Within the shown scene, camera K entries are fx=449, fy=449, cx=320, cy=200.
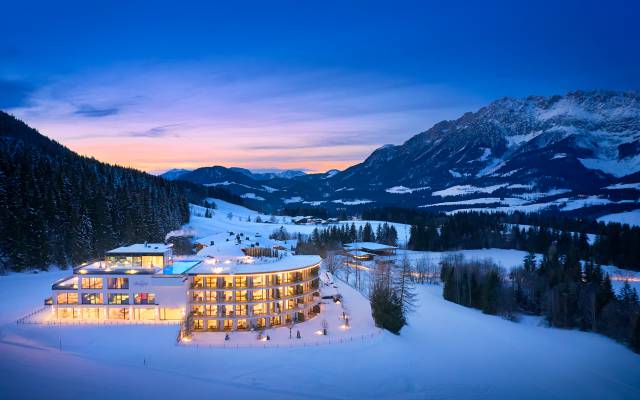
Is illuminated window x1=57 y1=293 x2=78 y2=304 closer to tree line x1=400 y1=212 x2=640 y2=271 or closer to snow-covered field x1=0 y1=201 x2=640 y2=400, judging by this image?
snow-covered field x1=0 y1=201 x2=640 y2=400

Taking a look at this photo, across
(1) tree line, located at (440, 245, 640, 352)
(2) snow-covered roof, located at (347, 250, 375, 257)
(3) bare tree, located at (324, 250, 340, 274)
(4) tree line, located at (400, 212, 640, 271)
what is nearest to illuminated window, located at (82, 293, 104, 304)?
(3) bare tree, located at (324, 250, 340, 274)

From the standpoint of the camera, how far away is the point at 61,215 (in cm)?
7612

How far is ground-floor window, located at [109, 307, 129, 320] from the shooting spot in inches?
1882

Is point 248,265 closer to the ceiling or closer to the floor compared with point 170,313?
closer to the ceiling

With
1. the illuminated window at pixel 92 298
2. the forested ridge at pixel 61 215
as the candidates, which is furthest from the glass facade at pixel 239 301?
the forested ridge at pixel 61 215

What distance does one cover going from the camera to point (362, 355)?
145 ft

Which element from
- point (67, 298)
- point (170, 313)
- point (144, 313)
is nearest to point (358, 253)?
point (170, 313)

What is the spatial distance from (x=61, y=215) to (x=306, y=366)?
56.8 meters

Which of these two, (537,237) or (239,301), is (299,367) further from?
(537,237)

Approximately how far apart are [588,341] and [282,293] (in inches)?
1569

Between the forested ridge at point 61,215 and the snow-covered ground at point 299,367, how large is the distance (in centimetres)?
1788

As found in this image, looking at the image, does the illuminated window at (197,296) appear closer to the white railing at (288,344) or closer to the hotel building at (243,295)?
the hotel building at (243,295)

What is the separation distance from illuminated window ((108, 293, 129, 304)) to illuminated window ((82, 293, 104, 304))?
95 centimetres

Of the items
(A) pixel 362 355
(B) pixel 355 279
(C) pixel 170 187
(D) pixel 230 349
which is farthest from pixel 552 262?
(C) pixel 170 187
